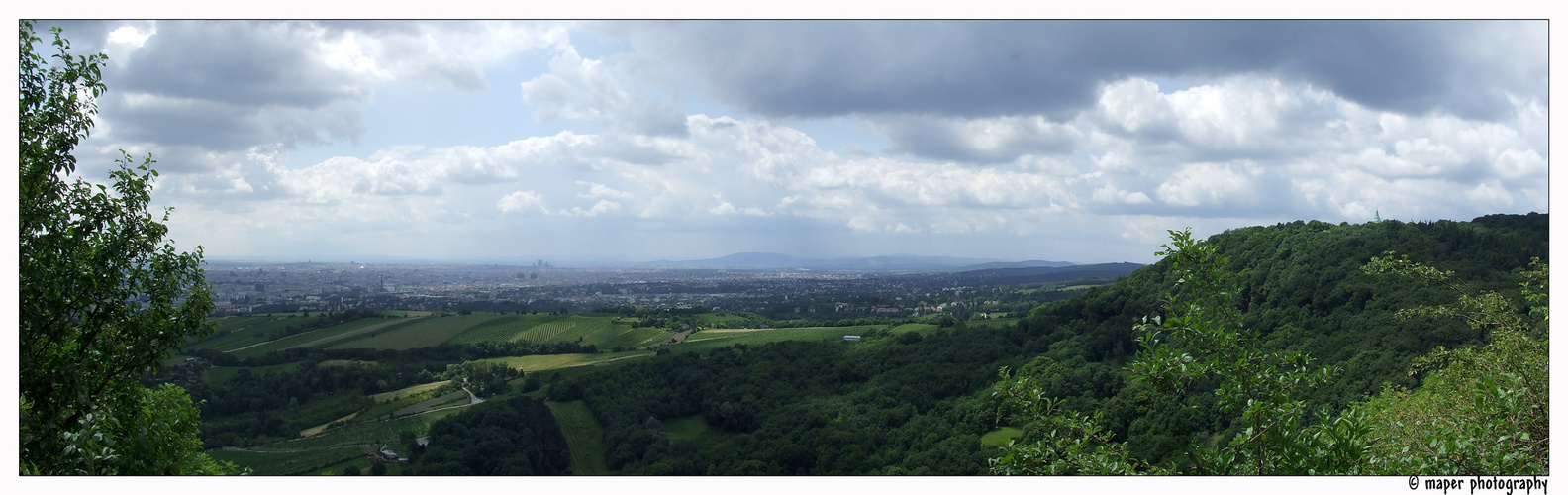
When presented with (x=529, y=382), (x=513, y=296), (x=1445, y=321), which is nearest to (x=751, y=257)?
(x=513, y=296)

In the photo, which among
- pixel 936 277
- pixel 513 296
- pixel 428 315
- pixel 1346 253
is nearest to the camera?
pixel 1346 253

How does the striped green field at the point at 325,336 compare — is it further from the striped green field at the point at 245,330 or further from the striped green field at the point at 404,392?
the striped green field at the point at 404,392

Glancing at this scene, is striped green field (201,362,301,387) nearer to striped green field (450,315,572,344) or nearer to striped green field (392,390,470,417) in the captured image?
striped green field (392,390,470,417)

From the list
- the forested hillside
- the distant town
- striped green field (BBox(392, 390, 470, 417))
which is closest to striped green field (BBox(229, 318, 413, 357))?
the distant town

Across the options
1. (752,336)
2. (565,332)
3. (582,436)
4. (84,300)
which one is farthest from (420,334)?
(84,300)

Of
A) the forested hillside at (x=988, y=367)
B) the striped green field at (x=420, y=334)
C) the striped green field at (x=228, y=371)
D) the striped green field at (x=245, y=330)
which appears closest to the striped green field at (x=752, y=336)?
the forested hillside at (x=988, y=367)

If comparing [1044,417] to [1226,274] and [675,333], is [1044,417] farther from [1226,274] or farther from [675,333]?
[675,333]
